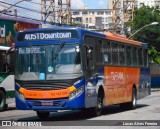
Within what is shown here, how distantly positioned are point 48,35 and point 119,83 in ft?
17.3

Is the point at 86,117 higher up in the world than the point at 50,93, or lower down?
lower down

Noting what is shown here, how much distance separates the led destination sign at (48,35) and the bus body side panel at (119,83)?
9.71 feet

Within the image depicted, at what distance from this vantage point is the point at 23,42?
52.8 feet

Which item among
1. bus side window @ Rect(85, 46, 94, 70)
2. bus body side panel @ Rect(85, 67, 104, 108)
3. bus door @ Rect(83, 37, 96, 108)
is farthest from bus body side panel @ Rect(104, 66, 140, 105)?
bus side window @ Rect(85, 46, 94, 70)

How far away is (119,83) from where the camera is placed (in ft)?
65.5

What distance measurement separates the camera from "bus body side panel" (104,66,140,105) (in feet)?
60.6

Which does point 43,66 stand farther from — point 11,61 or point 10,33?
point 10,33

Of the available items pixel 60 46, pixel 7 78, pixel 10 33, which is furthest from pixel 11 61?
pixel 10 33

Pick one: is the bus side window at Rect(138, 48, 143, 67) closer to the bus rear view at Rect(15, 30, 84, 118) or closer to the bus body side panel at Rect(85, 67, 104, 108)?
the bus body side panel at Rect(85, 67, 104, 108)

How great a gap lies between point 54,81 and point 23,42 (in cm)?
192

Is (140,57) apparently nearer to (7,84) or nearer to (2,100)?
(7,84)

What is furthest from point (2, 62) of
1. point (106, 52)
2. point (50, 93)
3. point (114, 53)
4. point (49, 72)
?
point (50, 93)

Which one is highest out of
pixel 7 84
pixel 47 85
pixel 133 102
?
pixel 47 85

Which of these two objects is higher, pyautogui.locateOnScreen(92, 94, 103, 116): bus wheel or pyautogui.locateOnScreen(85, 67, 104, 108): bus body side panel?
pyautogui.locateOnScreen(85, 67, 104, 108): bus body side panel
